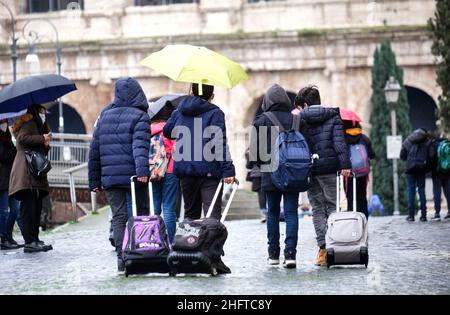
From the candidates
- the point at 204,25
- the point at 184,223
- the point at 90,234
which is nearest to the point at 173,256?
the point at 184,223

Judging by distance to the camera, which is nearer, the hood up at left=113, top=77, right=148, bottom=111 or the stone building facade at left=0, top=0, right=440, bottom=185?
the hood up at left=113, top=77, right=148, bottom=111

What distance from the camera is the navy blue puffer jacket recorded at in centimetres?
1481

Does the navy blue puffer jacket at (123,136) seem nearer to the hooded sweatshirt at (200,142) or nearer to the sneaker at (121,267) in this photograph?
the hooded sweatshirt at (200,142)

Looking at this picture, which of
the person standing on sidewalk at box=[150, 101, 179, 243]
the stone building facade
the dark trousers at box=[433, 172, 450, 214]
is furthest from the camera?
the stone building facade

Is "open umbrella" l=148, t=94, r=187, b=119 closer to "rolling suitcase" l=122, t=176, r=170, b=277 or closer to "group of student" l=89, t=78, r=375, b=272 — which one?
"group of student" l=89, t=78, r=375, b=272

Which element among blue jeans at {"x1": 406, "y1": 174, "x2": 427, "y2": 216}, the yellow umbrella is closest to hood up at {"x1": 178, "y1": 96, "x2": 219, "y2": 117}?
the yellow umbrella

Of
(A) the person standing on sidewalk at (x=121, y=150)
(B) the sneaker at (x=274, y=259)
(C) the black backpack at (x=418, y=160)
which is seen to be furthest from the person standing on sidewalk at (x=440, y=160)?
(A) the person standing on sidewalk at (x=121, y=150)

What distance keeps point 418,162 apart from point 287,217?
33.8 ft

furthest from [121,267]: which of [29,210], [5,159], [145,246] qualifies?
[5,159]

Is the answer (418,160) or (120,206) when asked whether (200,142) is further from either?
(418,160)

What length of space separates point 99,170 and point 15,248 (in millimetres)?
4082

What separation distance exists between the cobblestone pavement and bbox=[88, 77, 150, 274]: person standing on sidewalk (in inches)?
29.2

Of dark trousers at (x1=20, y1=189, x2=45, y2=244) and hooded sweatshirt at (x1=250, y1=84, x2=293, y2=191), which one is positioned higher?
hooded sweatshirt at (x1=250, y1=84, x2=293, y2=191)

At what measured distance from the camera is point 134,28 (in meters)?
44.5
